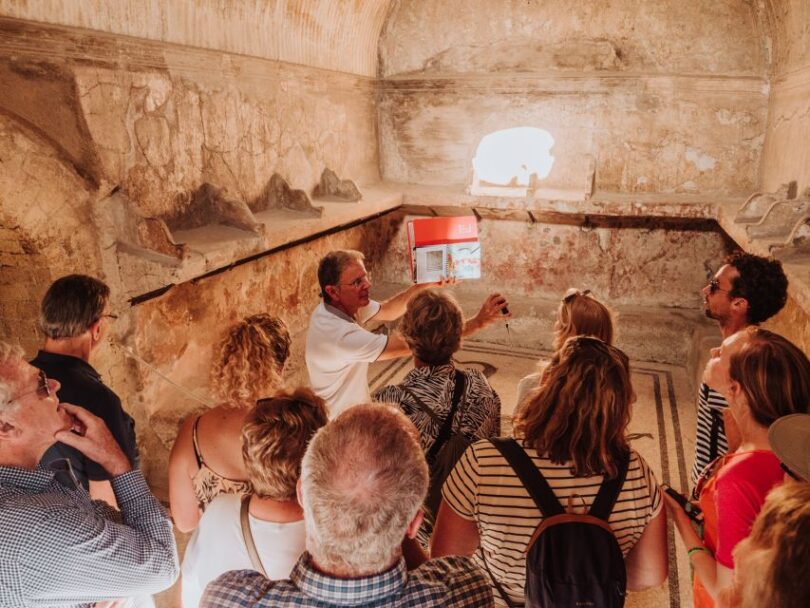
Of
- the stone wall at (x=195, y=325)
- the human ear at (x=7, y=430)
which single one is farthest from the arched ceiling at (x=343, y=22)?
the human ear at (x=7, y=430)

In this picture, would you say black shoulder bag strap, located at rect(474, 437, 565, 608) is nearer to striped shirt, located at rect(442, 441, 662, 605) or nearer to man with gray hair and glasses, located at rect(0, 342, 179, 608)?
striped shirt, located at rect(442, 441, 662, 605)

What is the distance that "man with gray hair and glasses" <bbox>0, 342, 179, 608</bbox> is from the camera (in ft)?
4.53

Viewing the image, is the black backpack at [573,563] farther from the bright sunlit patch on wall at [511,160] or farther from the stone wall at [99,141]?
the bright sunlit patch on wall at [511,160]

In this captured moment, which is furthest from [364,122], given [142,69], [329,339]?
[329,339]

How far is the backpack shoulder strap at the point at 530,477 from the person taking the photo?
163 cm

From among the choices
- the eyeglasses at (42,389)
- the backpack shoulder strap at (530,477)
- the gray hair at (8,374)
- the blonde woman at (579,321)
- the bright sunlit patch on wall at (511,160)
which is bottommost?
the backpack shoulder strap at (530,477)

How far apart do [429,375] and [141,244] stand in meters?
2.22

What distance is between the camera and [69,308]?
243 cm

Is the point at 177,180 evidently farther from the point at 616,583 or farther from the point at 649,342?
the point at 649,342

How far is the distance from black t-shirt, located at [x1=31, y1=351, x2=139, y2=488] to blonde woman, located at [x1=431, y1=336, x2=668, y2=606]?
138 cm

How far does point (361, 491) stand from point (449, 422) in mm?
1182

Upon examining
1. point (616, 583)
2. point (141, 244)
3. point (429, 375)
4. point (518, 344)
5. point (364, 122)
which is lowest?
point (518, 344)

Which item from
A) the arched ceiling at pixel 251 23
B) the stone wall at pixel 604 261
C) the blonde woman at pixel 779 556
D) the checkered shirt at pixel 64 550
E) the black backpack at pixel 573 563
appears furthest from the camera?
the stone wall at pixel 604 261

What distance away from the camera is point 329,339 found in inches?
123
